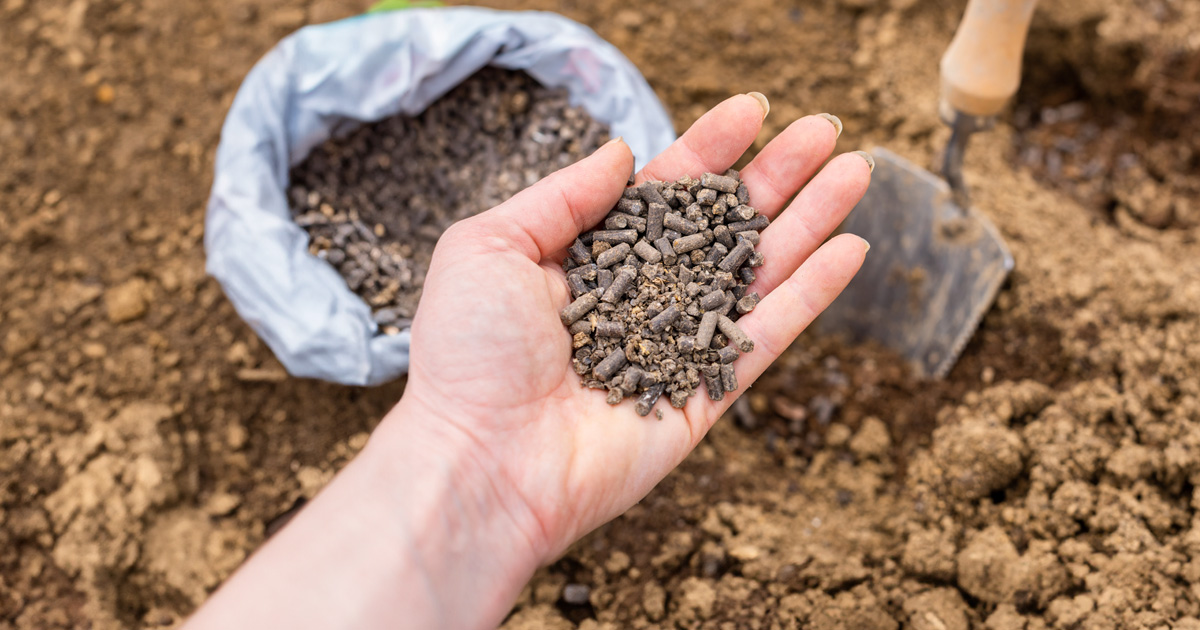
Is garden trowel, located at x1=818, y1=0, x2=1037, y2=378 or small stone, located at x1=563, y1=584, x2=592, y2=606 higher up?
garden trowel, located at x1=818, y1=0, x2=1037, y2=378

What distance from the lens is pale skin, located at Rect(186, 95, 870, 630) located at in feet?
5.98

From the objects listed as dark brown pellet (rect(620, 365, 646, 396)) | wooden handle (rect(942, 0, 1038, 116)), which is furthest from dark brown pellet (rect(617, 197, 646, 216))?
wooden handle (rect(942, 0, 1038, 116))

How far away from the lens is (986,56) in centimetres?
268

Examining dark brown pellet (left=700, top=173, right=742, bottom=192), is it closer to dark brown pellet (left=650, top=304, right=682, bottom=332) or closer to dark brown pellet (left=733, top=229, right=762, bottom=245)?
dark brown pellet (left=733, top=229, right=762, bottom=245)

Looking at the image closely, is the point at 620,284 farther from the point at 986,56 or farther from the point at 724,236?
the point at 986,56

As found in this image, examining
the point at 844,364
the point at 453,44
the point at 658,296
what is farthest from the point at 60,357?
the point at 844,364

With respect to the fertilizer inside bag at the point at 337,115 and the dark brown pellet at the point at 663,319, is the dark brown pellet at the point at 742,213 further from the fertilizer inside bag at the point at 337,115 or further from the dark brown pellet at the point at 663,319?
the fertilizer inside bag at the point at 337,115

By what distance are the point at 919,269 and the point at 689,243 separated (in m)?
1.54

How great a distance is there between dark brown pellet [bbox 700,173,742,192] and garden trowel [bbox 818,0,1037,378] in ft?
3.17

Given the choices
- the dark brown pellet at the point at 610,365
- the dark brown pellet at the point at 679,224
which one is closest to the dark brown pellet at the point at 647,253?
the dark brown pellet at the point at 679,224

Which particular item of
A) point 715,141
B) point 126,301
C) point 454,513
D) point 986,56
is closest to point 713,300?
point 715,141

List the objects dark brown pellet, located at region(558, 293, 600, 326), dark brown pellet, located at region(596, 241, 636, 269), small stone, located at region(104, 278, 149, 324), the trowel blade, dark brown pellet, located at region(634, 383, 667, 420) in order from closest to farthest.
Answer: dark brown pellet, located at region(634, 383, 667, 420) < dark brown pellet, located at region(558, 293, 600, 326) < dark brown pellet, located at region(596, 241, 636, 269) < small stone, located at region(104, 278, 149, 324) < the trowel blade

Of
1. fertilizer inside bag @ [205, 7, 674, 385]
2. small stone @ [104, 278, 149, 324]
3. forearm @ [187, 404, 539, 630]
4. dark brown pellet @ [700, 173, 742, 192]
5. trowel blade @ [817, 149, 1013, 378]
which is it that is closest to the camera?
forearm @ [187, 404, 539, 630]

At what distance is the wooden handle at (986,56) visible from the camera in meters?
2.59
